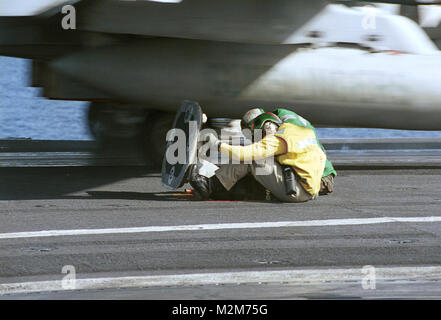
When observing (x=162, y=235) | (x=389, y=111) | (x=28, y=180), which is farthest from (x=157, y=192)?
(x=389, y=111)

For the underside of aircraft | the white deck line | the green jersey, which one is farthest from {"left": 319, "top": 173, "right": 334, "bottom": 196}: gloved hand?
the underside of aircraft

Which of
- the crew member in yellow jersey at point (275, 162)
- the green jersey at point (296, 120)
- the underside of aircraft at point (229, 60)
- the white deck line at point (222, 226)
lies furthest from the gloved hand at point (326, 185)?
the underside of aircraft at point (229, 60)

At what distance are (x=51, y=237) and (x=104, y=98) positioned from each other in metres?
5.31

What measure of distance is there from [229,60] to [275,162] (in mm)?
3011

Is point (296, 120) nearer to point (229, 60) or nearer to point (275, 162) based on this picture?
point (275, 162)

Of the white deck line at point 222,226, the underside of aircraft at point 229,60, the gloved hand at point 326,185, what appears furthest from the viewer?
the underside of aircraft at point 229,60

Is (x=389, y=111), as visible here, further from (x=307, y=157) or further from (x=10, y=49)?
(x=10, y=49)

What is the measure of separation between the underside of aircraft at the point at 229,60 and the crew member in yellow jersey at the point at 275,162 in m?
2.39

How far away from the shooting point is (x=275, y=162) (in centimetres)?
1045

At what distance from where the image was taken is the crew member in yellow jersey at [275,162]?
10.3 metres

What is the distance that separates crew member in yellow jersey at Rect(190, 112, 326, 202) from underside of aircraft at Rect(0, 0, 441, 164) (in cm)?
239

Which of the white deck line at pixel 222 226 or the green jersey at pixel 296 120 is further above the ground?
the green jersey at pixel 296 120

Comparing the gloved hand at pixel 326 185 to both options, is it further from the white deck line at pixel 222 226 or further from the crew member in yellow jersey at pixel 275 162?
the white deck line at pixel 222 226

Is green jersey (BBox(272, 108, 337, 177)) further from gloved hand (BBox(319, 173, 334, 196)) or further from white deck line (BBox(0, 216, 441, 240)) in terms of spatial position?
white deck line (BBox(0, 216, 441, 240))
